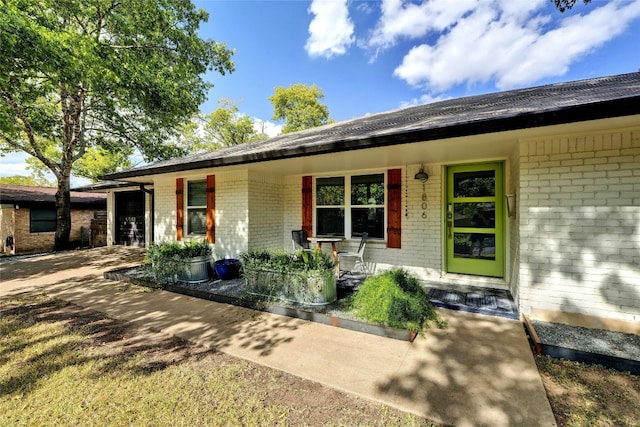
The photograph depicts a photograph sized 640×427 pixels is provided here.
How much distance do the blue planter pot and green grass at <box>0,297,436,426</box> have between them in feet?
7.48

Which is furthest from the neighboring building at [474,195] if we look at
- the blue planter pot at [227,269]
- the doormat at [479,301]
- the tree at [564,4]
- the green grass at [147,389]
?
the green grass at [147,389]

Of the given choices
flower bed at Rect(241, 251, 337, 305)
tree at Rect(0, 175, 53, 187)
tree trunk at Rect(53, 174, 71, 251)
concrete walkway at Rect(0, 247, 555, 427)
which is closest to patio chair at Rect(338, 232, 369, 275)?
flower bed at Rect(241, 251, 337, 305)

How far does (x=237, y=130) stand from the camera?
68.9ft

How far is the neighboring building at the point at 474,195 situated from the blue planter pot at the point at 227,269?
46 centimetres

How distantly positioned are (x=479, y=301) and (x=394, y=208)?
2176mm

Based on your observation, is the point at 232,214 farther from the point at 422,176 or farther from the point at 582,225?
the point at 582,225

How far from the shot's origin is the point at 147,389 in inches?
84.8

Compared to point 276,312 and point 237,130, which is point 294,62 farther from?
point 276,312

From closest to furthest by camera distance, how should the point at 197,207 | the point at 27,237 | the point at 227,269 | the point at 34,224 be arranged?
the point at 227,269
the point at 197,207
the point at 27,237
the point at 34,224

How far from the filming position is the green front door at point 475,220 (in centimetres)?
466

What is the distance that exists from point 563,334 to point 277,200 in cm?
546

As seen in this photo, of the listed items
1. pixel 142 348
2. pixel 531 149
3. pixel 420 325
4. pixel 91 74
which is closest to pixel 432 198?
pixel 531 149

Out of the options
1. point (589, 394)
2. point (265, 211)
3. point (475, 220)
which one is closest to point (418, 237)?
point (475, 220)

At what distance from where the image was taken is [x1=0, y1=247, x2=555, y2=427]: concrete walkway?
1.97 meters
